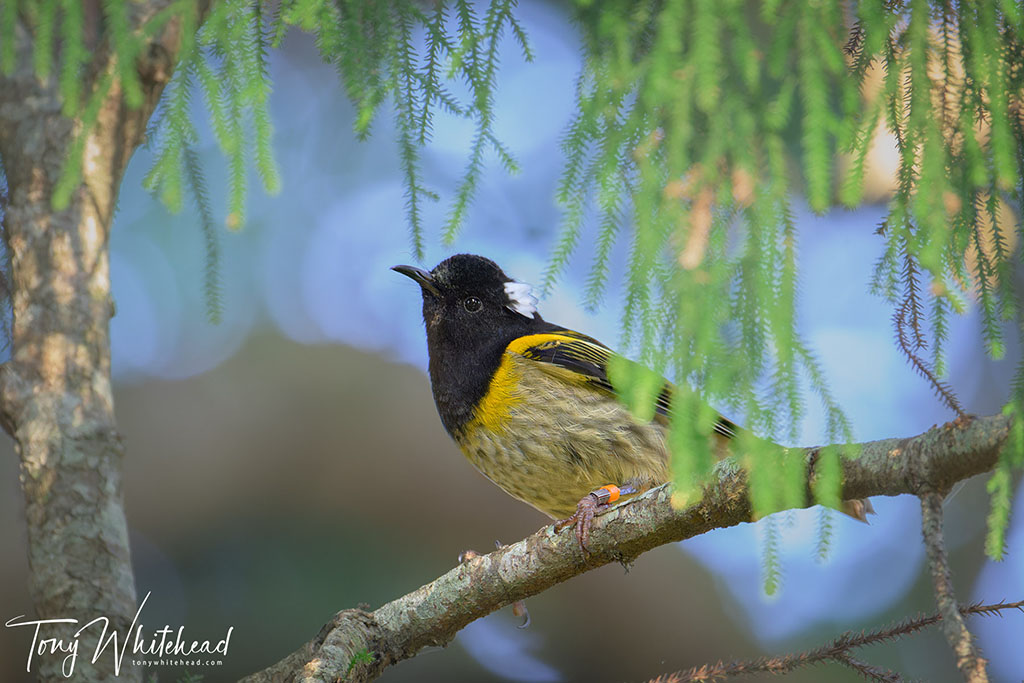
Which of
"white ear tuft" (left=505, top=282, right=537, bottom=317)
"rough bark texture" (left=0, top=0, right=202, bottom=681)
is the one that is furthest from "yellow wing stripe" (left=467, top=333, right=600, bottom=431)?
"rough bark texture" (left=0, top=0, right=202, bottom=681)

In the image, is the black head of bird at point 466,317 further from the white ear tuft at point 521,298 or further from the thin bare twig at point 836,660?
the thin bare twig at point 836,660

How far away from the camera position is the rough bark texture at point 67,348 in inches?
98.3

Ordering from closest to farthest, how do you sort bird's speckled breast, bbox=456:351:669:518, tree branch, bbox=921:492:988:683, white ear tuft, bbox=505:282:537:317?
1. tree branch, bbox=921:492:988:683
2. bird's speckled breast, bbox=456:351:669:518
3. white ear tuft, bbox=505:282:537:317

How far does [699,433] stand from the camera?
1699 millimetres

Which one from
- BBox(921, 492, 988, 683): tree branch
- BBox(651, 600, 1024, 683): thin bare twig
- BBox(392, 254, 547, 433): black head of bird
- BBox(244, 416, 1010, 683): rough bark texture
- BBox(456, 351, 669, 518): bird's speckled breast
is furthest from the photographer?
BBox(392, 254, 547, 433): black head of bird

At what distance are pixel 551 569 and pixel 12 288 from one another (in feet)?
5.76

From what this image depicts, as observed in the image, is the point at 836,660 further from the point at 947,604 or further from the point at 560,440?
the point at 560,440

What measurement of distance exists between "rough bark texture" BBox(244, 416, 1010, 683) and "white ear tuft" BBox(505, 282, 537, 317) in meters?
1.43

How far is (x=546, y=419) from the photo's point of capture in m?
3.32

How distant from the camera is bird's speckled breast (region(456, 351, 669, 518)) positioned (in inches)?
130

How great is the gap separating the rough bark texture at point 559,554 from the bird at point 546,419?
0.40 metres

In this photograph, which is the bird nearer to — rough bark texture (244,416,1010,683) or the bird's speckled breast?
the bird's speckled breast

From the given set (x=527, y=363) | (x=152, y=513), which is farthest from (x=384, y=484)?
(x=527, y=363)

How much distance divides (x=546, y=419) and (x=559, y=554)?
0.76 m
